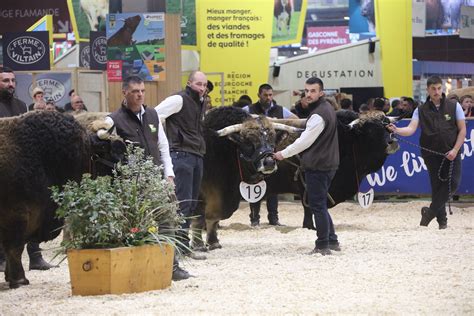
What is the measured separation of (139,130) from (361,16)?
81.0ft

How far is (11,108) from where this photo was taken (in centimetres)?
1177

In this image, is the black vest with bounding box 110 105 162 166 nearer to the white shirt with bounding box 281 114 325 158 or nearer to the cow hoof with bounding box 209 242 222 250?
the white shirt with bounding box 281 114 325 158

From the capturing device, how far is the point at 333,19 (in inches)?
2248

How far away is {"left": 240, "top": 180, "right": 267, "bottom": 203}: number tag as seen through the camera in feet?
42.5

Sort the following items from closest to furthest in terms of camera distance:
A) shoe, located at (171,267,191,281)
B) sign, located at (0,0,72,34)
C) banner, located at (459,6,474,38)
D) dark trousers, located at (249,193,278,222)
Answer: shoe, located at (171,267,191,281) → dark trousers, located at (249,193,278,222) → sign, located at (0,0,72,34) → banner, located at (459,6,474,38)

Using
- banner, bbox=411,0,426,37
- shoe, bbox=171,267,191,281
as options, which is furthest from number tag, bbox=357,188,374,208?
banner, bbox=411,0,426,37

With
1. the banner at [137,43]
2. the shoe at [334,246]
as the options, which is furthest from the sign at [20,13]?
the shoe at [334,246]

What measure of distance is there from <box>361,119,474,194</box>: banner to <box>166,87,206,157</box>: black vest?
6.81 meters

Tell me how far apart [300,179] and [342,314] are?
6669 mm

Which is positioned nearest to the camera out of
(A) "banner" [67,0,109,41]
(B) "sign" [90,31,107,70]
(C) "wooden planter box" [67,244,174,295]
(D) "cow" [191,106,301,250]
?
(C) "wooden planter box" [67,244,174,295]

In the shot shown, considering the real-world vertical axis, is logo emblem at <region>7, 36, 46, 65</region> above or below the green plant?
above

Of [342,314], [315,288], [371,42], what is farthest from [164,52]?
[371,42]

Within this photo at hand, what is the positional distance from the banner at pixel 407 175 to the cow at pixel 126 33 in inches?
200

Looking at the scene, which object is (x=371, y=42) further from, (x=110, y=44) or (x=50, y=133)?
(x=50, y=133)
